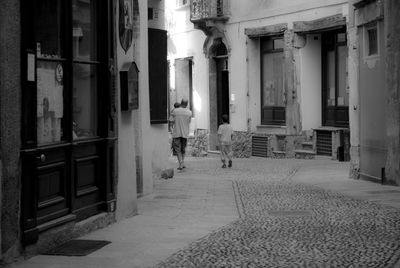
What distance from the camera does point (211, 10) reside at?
27609 millimetres

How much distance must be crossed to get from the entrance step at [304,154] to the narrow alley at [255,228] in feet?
23.2

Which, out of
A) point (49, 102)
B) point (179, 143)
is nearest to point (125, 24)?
point (49, 102)

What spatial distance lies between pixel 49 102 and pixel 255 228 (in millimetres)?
3247

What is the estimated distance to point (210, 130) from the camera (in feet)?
95.9

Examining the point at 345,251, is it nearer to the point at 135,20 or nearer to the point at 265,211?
the point at 265,211

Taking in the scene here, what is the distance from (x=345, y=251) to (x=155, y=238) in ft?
7.65

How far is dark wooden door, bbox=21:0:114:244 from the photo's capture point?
7.49 m

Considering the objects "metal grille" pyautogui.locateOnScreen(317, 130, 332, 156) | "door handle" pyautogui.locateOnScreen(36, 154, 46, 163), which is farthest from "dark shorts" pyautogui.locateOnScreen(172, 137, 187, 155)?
"door handle" pyautogui.locateOnScreen(36, 154, 46, 163)

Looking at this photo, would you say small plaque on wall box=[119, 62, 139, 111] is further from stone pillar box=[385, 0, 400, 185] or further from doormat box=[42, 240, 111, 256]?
stone pillar box=[385, 0, 400, 185]

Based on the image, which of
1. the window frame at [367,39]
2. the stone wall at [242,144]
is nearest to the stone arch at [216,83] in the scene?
the stone wall at [242,144]

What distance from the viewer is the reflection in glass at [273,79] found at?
25.6 meters

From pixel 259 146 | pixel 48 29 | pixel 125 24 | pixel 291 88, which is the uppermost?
pixel 125 24

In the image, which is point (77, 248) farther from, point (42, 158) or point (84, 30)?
point (84, 30)

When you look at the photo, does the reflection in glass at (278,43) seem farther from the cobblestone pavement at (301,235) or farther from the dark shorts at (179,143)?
the cobblestone pavement at (301,235)
